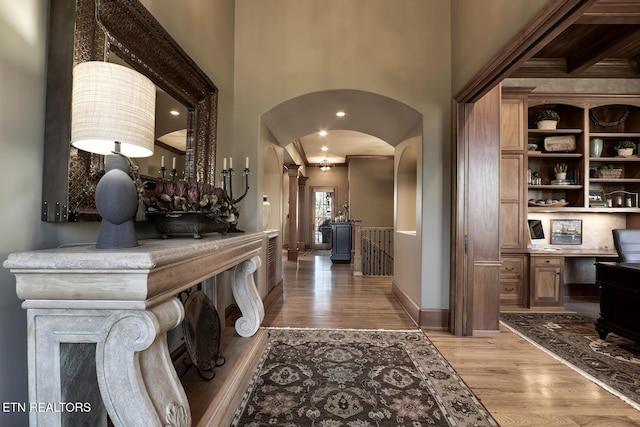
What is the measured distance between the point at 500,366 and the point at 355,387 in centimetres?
126

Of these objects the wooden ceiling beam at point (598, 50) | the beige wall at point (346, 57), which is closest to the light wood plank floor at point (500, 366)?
the beige wall at point (346, 57)

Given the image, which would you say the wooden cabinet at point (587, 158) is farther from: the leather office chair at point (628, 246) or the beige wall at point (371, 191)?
the beige wall at point (371, 191)

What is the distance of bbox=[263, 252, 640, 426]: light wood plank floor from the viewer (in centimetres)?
187

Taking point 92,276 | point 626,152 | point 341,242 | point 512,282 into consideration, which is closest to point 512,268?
point 512,282

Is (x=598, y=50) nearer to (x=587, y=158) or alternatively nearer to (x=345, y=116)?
(x=587, y=158)

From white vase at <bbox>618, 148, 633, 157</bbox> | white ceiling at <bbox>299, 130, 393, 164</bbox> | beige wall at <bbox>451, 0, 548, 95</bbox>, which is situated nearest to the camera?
beige wall at <bbox>451, 0, 548, 95</bbox>

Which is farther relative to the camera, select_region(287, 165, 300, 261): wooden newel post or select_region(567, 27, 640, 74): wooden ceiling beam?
select_region(287, 165, 300, 261): wooden newel post

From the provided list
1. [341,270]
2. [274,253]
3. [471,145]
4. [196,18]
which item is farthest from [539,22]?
[341,270]

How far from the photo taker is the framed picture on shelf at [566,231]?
456 centimetres

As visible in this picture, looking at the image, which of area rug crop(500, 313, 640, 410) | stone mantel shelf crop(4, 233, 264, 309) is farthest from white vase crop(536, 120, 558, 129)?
stone mantel shelf crop(4, 233, 264, 309)

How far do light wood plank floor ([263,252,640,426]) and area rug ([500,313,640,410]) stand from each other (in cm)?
12

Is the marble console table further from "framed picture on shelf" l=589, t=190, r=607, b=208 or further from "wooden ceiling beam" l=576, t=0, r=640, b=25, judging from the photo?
"framed picture on shelf" l=589, t=190, r=607, b=208

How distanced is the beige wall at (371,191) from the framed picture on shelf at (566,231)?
5038 millimetres

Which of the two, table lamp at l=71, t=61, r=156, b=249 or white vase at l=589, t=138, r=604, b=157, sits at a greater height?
white vase at l=589, t=138, r=604, b=157
